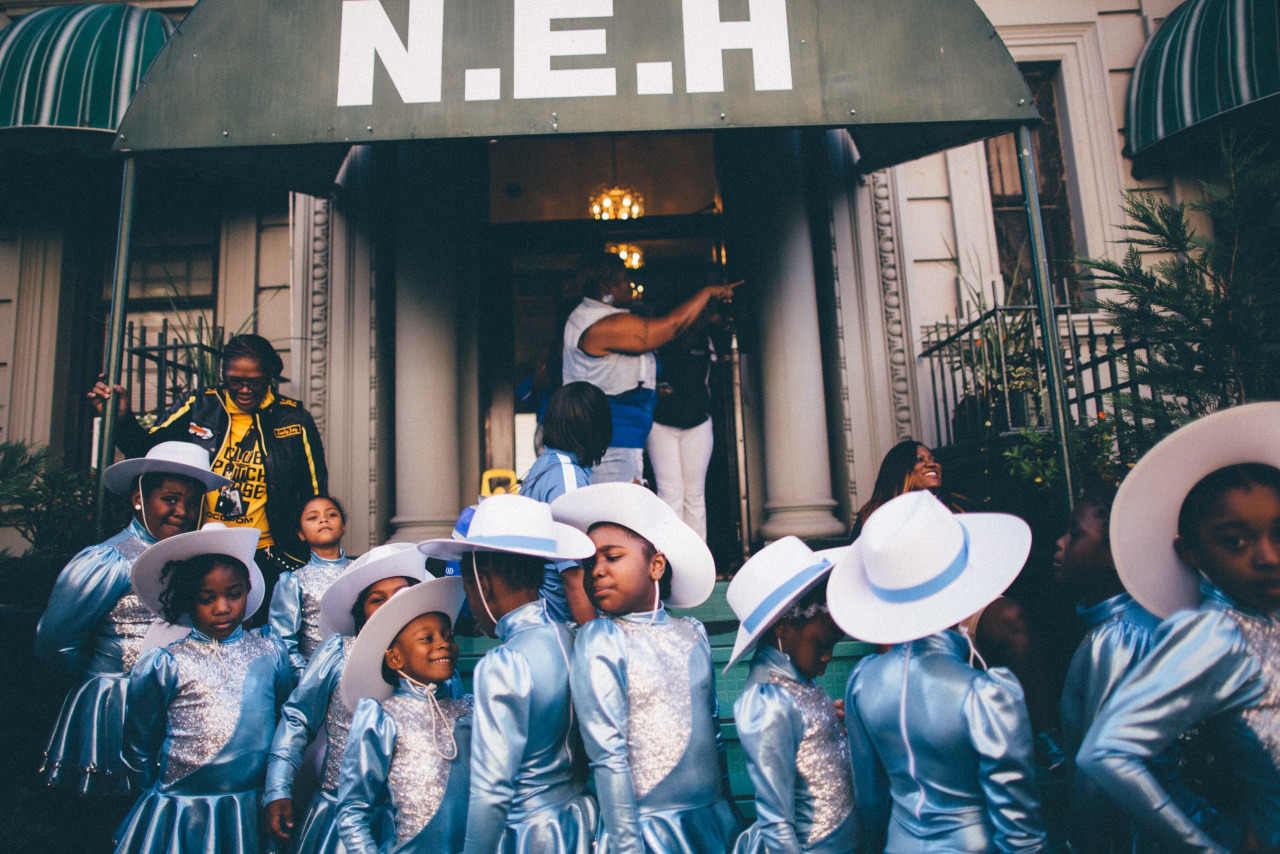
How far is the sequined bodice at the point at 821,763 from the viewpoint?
239 cm

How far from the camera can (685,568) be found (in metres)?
2.78

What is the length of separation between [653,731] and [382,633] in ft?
3.40

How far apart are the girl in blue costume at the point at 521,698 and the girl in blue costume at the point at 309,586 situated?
1381 mm

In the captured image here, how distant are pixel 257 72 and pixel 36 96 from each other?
367 cm

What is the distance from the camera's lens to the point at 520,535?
8.71ft

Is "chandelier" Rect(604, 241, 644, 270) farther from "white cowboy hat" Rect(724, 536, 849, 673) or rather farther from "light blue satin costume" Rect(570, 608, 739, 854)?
"light blue satin costume" Rect(570, 608, 739, 854)

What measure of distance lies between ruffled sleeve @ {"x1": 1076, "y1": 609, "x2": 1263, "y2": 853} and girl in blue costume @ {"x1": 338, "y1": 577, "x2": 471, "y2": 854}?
191cm

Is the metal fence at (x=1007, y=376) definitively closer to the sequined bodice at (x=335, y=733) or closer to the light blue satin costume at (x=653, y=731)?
the light blue satin costume at (x=653, y=731)

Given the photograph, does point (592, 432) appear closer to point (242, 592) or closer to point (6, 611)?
point (242, 592)

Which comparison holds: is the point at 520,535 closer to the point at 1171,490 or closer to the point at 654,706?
the point at 654,706

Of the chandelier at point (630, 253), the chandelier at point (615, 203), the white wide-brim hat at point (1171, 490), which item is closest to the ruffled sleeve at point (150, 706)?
the white wide-brim hat at point (1171, 490)

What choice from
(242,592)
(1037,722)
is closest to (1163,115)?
(1037,722)

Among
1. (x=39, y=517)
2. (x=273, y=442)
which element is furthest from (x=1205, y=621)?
(x=39, y=517)

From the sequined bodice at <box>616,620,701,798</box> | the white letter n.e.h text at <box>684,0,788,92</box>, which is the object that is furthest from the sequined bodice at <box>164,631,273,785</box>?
the white letter n.e.h text at <box>684,0,788,92</box>
